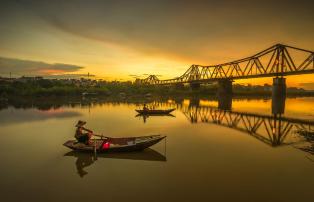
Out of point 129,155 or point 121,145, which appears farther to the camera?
point 121,145

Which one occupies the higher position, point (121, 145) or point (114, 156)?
point (121, 145)

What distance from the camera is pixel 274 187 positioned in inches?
414

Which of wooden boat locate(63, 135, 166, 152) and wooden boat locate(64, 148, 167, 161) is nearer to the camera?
wooden boat locate(64, 148, 167, 161)

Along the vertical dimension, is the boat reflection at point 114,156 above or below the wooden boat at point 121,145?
below

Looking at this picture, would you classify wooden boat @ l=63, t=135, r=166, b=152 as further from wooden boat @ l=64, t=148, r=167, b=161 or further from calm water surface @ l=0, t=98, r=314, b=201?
calm water surface @ l=0, t=98, r=314, b=201

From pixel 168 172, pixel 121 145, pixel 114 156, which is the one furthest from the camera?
pixel 121 145

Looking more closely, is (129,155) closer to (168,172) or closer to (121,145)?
(121,145)

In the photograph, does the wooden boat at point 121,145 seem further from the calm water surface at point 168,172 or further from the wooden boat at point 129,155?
the calm water surface at point 168,172

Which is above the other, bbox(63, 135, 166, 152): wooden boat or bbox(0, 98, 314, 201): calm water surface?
bbox(63, 135, 166, 152): wooden boat

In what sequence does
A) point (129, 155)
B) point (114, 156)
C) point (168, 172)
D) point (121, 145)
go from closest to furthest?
point (168, 172), point (114, 156), point (129, 155), point (121, 145)

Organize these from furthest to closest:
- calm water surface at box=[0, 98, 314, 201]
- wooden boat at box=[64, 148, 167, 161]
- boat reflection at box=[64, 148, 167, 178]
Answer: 1. wooden boat at box=[64, 148, 167, 161]
2. boat reflection at box=[64, 148, 167, 178]
3. calm water surface at box=[0, 98, 314, 201]

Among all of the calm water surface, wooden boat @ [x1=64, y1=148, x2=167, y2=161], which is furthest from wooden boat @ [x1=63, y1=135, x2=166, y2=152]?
the calm water surface

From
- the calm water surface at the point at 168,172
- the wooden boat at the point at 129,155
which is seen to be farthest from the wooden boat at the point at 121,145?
the calm water surface at the point at 168,172

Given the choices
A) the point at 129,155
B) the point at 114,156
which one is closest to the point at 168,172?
the point at 129,155
